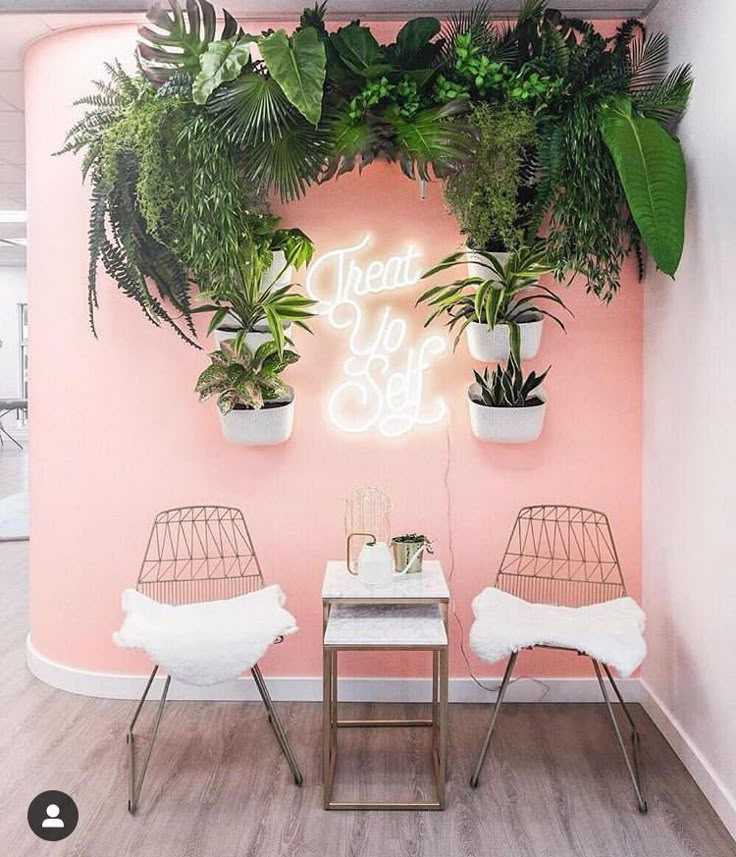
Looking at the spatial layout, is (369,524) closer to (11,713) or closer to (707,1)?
(11,713)

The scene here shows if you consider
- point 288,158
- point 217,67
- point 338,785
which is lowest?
point 338,785

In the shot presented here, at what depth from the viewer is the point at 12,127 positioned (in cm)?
488

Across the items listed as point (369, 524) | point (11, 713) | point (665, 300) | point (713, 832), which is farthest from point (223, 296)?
point (713, 832)

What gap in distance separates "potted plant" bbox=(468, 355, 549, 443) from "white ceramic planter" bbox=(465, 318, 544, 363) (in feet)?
0.17

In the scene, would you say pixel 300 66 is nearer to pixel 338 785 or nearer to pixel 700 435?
pixel 700 435

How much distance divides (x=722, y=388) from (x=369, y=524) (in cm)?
139

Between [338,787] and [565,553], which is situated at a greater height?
[565,553]

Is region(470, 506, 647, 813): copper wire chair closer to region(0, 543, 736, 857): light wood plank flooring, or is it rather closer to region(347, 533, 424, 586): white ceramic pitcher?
region(0, 543, 736, 857): light wood plank flooring

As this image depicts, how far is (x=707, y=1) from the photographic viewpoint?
2688 millimetres

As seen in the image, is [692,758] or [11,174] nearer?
[692,758]

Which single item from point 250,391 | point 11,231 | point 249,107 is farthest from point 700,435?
point 11,231

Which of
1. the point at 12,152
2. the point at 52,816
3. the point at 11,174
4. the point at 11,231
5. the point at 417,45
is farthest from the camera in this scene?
the point at 11,231

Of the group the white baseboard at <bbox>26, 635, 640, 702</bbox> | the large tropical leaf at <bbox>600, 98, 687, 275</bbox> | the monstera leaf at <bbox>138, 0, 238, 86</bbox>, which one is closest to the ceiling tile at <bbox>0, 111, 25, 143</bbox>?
the monstera leaf at <bbox>138, 0, 238, 86</bbox>

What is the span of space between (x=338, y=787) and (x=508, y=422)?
1431 millimetres
